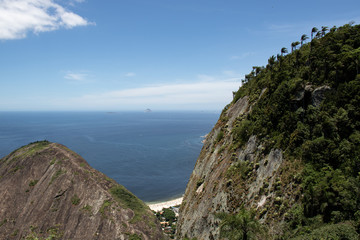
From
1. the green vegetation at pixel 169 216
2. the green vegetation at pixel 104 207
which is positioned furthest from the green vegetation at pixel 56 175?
the green vegetation at pixel 169 216

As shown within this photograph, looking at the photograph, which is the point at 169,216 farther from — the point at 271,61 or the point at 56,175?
the point at 271,61

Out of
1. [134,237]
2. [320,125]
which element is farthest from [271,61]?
[134,237]

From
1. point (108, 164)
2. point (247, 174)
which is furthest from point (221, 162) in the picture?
point (108, 164)

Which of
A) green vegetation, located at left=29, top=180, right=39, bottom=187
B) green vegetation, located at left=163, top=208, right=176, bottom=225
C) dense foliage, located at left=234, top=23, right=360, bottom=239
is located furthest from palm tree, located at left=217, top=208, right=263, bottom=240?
green vegetation, located at left=29, top=180, right=39, bottom=187

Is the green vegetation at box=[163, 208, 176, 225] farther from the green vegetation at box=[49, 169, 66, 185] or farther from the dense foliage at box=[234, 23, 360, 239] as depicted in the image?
the dense foliage at box=[234, 23, 360, 239]

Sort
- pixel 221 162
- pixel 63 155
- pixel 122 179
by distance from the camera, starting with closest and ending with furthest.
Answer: pixel 221 162
pixel 63 155
pixel 122 179

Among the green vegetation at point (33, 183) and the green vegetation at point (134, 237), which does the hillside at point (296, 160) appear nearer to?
the green vegetation at point (134, 237)

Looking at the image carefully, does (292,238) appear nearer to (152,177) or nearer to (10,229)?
(10,229)
